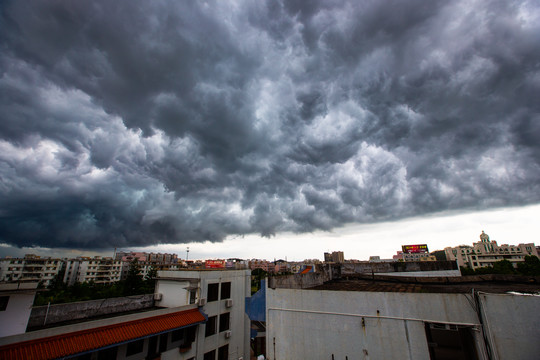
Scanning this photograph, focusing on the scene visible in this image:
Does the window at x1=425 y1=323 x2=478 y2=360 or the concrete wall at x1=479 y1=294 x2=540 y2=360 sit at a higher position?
the concrete wall at x1=479 y1=294 x2=540 y2=360

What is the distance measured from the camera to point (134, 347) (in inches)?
644

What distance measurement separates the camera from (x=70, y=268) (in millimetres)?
85562

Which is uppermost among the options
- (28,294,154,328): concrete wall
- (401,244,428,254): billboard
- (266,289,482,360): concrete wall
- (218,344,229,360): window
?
(401,244,428,254): billboard

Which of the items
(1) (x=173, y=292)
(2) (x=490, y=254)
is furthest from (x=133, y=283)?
(2) (x=490, y=254)

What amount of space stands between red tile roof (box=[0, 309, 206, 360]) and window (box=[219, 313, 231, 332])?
502 centimetres

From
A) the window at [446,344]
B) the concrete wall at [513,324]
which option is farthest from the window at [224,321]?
the concrete wall at [513,324]

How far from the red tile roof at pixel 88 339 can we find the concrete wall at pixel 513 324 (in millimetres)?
18363

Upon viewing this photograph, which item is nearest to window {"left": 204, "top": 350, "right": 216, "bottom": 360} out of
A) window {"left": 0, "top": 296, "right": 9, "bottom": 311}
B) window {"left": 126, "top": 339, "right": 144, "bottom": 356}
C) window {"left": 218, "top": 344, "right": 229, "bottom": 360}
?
window {"left": 218, "top": 344, "right": 229, "bottom": 360}

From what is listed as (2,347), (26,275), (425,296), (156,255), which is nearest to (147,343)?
(2,347)

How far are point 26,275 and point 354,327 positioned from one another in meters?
107

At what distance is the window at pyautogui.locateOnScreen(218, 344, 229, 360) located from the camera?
2202cm

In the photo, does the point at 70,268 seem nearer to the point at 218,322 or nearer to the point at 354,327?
the point at 218,322

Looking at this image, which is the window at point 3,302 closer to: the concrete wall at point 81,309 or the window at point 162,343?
the concrete wall at point 81,309

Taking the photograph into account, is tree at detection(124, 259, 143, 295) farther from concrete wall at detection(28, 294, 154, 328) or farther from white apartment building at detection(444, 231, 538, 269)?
white apartment building at detection(444, 231, 538, 269)
